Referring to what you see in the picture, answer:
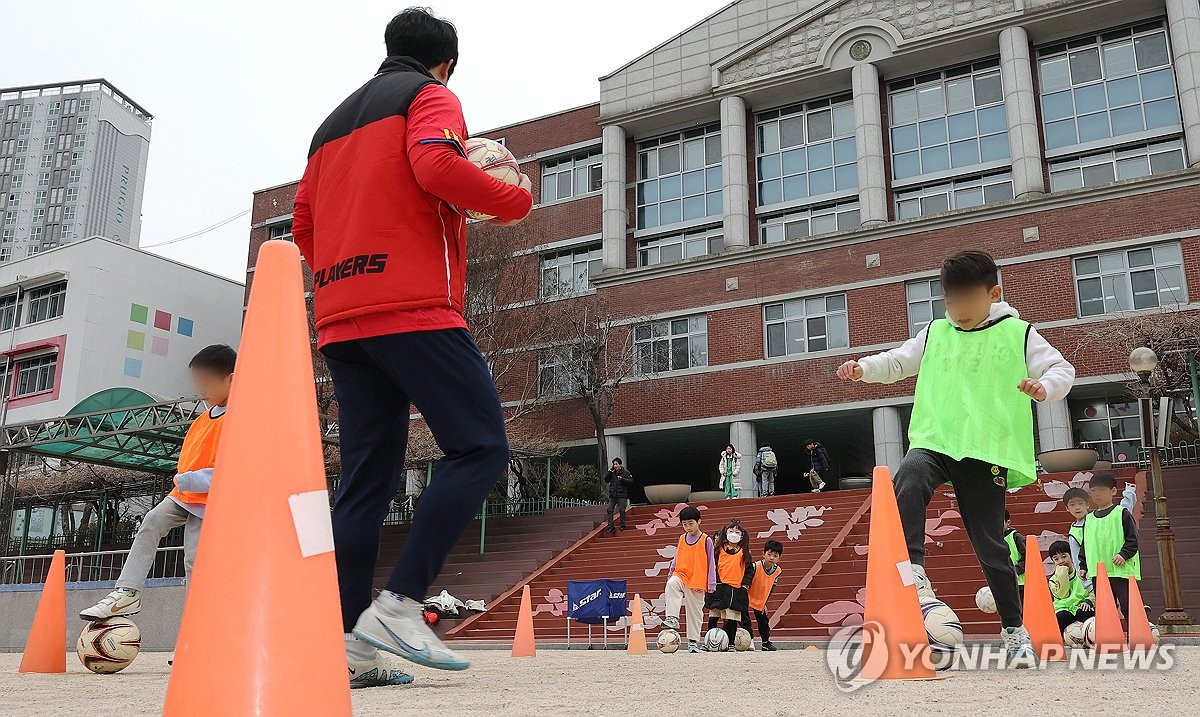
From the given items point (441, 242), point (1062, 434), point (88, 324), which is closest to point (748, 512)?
point (1062, 434)

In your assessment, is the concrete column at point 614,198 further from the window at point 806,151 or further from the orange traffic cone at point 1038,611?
the orange traffic cone at point 1038,611

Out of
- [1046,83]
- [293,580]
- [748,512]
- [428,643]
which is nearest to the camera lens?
[293,580]

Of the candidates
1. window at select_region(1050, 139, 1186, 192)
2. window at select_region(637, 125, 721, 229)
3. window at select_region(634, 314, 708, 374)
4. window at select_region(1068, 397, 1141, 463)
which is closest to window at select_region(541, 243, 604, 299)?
window at select_region(637, 125, 721, 229)

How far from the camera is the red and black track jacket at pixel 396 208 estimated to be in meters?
3.17

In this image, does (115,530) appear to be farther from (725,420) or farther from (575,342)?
(725,420)

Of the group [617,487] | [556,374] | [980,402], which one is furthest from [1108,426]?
[980,402]

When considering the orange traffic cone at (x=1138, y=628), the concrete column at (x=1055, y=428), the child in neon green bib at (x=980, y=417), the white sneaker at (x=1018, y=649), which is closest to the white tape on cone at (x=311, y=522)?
the child in neon green bib at (x=980, y=417)

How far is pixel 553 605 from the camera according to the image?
18609 mm

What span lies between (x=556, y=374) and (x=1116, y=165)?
1852cm

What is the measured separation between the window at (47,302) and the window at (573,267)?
24.7 metres

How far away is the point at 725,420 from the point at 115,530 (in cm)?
2133

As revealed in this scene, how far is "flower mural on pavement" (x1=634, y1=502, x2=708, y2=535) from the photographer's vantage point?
22281mm

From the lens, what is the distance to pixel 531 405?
30766 mm

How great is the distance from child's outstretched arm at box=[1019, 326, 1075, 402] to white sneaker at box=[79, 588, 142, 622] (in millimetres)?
4993
